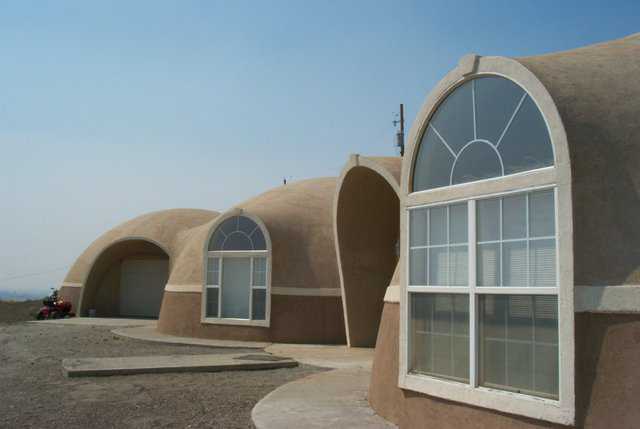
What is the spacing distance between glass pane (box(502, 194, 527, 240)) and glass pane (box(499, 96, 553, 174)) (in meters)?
0.33

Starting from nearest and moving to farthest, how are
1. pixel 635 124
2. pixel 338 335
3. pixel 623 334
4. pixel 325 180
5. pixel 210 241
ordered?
pixel 623 334 < pixel 635 124 < pixel 338 335 < pixel 210 241 < pixel 325 180

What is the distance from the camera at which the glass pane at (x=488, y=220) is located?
24.7ft

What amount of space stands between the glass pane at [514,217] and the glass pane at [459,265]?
0.63 metres

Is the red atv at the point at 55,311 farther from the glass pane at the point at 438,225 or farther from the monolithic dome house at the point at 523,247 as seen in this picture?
the glass pane at the point at 438,225

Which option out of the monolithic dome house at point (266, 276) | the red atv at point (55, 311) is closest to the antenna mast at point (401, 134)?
the monolithic dome house at point (266, 276)

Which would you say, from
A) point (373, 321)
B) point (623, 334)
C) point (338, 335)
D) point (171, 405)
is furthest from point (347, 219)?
point (623, 334)

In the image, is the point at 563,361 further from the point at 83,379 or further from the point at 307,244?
the point at 307,244

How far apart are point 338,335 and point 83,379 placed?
871 centimetres

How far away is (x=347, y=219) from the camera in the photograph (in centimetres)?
1730

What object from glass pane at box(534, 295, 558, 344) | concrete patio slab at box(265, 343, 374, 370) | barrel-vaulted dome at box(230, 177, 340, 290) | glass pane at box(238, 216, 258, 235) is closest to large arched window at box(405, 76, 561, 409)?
glass pane at box(534, 295, 558, 344)

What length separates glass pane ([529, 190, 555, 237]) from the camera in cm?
689

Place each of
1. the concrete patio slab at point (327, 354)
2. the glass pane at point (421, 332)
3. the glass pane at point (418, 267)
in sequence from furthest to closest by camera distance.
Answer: the concrete patio slab at point (327, 354)
the glass pane at point (418, 267)
the glass pane at point (421, 332)

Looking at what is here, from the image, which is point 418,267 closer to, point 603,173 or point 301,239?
point 603,173

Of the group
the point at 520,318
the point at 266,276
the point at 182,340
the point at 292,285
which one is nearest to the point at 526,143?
the point at 520,318
